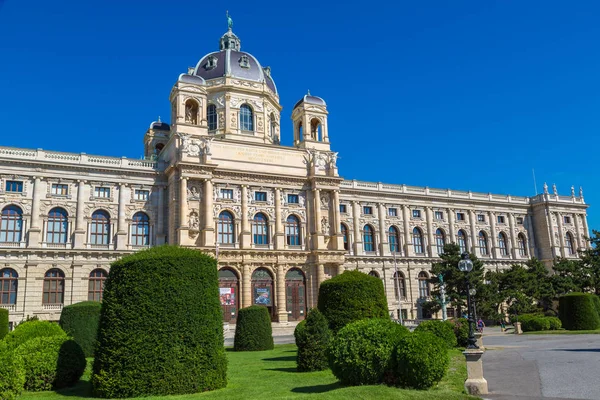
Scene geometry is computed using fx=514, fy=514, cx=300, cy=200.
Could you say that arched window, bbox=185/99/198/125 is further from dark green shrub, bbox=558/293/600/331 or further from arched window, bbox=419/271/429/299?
dark green shrub, bbox=558/293/600/331

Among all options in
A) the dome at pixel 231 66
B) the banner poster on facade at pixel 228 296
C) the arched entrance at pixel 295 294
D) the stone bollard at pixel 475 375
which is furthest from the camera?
the dome at pixel 231 66

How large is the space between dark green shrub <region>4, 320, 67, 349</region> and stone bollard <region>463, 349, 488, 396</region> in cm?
1337

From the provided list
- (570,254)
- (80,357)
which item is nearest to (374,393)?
(80,357)

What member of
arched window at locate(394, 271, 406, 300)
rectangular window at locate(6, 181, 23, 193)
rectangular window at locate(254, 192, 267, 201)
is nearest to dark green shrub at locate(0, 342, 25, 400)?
rectangular window at locate(6, 181, 23, 193)

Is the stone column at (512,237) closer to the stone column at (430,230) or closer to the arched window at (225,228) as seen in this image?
the stone column at (430,230)

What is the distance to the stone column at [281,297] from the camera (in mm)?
52188

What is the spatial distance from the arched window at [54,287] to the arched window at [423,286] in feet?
137

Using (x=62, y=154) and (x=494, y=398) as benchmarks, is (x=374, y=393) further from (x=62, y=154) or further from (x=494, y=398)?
(x=62, y=154)

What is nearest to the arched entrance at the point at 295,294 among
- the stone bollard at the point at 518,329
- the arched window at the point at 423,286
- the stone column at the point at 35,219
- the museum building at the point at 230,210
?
the museum building at the point at 230,210

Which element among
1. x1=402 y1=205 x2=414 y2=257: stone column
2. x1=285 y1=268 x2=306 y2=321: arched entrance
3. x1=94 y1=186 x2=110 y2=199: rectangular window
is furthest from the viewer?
x1=402 y1=205 x2=414 y2=257: stone column

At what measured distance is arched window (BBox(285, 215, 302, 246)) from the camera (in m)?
55.6

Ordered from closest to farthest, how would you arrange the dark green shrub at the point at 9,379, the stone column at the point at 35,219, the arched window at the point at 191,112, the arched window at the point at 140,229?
the dark green shrub at the point at 9,379 < the stone column at the point at 35,219 < the arched window at the point at 140,229 < the arched window at the point at 191,112

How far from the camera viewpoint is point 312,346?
20.3m

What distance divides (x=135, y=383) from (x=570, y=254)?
76.1m
